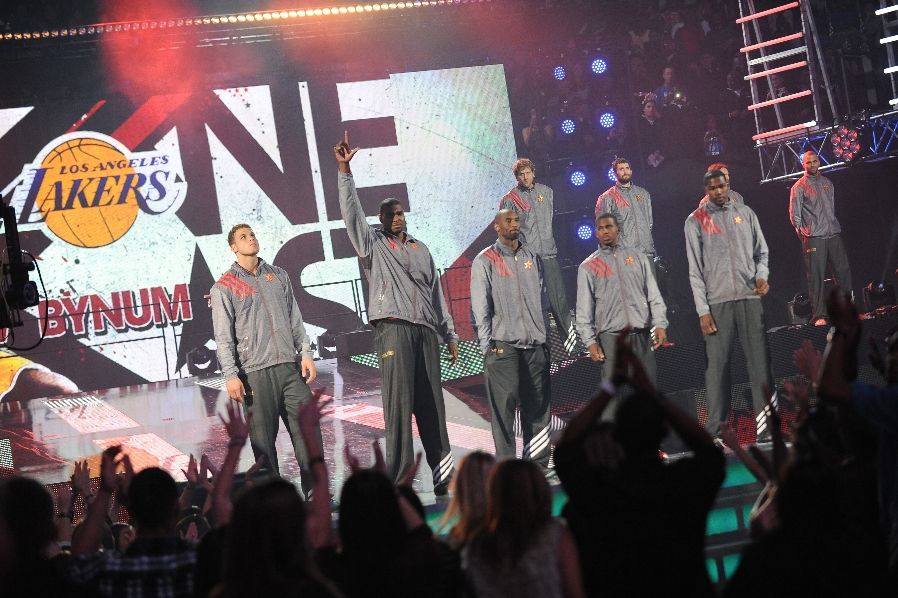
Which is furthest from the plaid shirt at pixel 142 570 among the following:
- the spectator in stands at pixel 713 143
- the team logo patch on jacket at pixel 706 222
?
the spectator in stands at pixel 713 143

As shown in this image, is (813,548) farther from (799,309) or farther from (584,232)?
(584,232)

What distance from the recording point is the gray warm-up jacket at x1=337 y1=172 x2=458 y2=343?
6.98 m

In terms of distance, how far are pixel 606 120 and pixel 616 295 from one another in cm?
645

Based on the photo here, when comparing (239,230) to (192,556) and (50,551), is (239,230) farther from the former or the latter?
(192,556)

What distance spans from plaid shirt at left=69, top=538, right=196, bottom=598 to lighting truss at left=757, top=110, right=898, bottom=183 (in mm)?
10365

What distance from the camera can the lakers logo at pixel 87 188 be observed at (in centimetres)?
1323

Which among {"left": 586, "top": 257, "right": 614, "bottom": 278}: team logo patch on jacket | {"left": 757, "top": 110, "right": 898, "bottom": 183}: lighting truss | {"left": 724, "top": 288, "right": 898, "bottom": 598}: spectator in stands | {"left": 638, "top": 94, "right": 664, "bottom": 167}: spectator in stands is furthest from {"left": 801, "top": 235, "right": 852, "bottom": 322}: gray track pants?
{"left": 724, "top": 288, "right": 898, "bottom": 598}: spectator in stands

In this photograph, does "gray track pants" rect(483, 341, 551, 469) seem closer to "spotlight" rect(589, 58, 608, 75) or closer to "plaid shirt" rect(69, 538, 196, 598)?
"plaid shirt" rect(69, 538, 196, 598)

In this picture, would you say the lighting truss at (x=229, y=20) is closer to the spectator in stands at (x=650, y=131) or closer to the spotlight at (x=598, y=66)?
the spotlight at (x=598, y=66)

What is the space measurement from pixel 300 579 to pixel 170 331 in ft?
37.6

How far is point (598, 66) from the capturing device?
13633 mm

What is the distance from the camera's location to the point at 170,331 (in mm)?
13500

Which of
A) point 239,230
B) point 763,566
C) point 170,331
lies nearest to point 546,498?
point 763,566

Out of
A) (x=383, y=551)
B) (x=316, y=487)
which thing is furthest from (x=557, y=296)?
(x=383, y=551)
